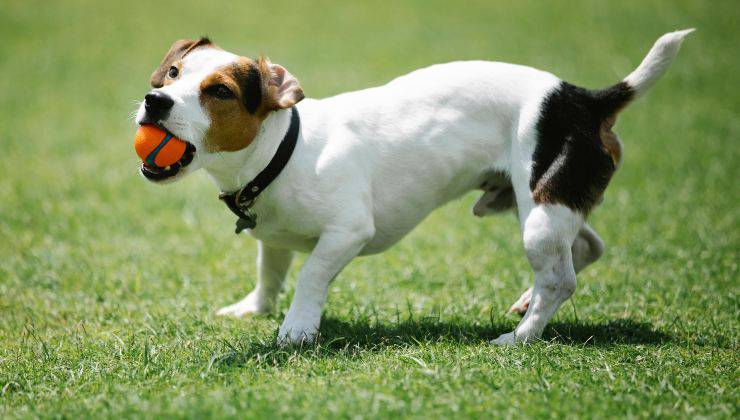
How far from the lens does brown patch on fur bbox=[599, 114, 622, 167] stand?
4.60 metres

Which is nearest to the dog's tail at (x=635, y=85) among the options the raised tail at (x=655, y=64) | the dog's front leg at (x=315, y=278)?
the raised tail at (x=655, y=64)

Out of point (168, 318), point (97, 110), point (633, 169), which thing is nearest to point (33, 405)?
point (168, 318)

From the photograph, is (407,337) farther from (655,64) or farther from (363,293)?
(655,64)

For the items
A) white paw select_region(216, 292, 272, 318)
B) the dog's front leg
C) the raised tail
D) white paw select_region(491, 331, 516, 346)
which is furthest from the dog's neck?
the raised tail

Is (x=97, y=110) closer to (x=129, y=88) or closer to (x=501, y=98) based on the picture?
(x=129, y=88)

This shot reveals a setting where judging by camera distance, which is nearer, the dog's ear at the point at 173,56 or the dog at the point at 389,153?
the dog at the point at 389,153

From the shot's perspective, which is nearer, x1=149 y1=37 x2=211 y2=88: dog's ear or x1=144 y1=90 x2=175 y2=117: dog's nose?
x1=144 y1=90 x2=175 y2=117: dog's nose

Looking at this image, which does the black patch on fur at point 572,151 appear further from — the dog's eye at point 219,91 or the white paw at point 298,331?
the dog's eye at point 219,91

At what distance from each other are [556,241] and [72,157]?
7352mm

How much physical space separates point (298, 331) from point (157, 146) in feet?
4.09

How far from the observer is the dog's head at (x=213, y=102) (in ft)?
13.0

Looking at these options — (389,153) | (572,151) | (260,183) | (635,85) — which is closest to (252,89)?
(260,183)

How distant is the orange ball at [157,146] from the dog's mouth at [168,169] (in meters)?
0.03

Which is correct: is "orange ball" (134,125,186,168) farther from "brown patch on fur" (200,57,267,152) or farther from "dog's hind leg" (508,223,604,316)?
"dog's hind leg" (508,223,604,316)
